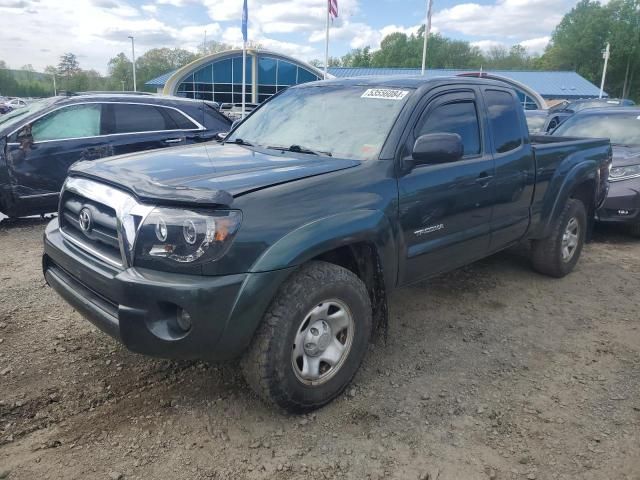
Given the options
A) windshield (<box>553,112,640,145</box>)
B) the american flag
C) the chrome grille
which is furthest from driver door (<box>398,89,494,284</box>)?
the american flag

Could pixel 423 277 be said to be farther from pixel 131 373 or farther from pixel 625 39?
pixel 625 39

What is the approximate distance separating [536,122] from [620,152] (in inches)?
225

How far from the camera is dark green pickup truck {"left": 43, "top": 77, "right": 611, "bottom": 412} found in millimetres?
2459

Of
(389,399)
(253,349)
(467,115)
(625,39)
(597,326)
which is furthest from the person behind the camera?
(625,39)

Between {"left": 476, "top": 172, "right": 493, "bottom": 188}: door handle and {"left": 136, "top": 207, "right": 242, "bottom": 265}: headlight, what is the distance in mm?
2114

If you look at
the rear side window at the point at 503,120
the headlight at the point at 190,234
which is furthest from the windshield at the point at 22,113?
the rear side window at the point at 503,120

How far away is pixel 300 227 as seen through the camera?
266 centimetres

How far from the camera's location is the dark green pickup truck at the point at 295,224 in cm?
246

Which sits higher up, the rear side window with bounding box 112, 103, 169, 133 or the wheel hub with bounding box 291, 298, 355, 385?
the rear side window with bounding box 112, 103, 169, 133

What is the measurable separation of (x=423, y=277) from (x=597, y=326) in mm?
1717

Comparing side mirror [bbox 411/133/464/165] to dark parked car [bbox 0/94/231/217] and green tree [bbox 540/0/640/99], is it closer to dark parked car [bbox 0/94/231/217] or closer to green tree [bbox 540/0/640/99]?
dark parked car [bbox 0/94/231/217]

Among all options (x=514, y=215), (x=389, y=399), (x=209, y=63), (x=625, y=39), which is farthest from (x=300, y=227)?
(x=625, y=39)

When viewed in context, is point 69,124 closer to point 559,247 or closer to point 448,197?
point 448,197

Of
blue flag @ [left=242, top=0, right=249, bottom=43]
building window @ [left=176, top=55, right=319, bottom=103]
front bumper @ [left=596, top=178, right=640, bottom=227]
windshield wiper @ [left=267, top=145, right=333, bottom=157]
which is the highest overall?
blue flag @ [left=242, top=0, right=249, bottom=43]
